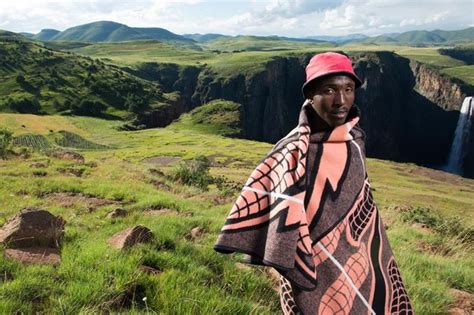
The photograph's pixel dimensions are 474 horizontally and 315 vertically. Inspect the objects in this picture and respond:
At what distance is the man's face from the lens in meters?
3.68

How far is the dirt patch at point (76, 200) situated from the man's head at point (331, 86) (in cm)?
768

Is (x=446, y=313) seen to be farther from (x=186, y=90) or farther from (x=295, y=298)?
(x=186, y=90)

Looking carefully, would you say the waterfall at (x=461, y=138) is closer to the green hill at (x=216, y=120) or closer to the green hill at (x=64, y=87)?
the green hill at (x=216, y=120)

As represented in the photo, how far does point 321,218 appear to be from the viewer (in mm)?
3562

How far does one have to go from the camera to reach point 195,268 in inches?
207

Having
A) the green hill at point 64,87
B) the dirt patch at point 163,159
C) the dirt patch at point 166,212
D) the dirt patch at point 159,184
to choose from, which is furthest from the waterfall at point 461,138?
the dirt patch at point 166,212

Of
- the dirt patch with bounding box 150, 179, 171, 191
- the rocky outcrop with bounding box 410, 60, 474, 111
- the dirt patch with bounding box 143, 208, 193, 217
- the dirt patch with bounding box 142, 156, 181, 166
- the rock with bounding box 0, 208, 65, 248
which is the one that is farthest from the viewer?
the rocky outcrop with bounding box 410, 60, 474, 111

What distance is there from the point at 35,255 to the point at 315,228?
149 inches

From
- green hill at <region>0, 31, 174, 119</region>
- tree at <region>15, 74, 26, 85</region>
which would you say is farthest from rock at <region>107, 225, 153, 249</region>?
tree at <region>15, 74, 26, 85</region>

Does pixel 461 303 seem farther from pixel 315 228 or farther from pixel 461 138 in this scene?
pixel 461 138

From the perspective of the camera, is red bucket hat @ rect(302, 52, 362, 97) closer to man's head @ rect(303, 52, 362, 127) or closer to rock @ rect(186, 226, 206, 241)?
man's head @ rect(303, 52, 362, 127)

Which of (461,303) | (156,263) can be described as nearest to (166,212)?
(156,263)

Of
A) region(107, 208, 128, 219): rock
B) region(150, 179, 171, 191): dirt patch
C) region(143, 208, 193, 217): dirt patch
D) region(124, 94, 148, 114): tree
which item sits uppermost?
region(107, 208, 128, 219): rock

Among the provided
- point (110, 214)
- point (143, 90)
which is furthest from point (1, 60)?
point (110, 214)
